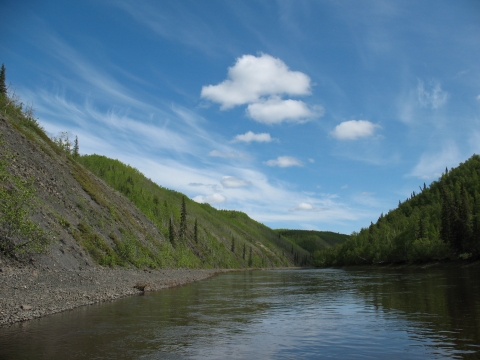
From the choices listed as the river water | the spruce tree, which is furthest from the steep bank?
the spruce tree

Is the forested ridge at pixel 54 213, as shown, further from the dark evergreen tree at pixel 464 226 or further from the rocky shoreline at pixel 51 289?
the dark evergreen tree at pixel 464 226

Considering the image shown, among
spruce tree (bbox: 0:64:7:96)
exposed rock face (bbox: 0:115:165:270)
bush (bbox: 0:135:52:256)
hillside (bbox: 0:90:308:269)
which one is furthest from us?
spruce tree (bbox: 0:64:7:96)

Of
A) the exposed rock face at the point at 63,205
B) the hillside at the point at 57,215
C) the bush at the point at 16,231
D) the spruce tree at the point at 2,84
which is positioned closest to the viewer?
the bush at the point at 16,231

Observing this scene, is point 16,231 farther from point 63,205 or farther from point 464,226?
point 464,226

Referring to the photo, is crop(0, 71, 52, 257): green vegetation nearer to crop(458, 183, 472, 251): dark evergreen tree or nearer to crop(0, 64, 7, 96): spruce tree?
crop(0, 64, 7, 96): spruce tree

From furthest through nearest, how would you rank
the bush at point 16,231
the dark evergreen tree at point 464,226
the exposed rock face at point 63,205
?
the dark evergreen tree at point 464,226, the exposed rock face at point 63,205, the bush at point 16,231

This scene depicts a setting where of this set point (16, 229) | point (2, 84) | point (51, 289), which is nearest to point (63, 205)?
point (16, 229)

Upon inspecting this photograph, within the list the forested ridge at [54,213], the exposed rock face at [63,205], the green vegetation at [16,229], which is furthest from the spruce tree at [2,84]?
the green vegetation at [16,229]

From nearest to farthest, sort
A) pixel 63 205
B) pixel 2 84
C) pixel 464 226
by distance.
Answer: pixel 63 205 < pixel 2 84 < pixel 464 226

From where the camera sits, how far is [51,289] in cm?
3189

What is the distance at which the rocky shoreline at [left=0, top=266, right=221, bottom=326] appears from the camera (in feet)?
82.1

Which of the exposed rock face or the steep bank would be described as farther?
the exposed rock face

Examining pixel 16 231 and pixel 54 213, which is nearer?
pixel 16 231

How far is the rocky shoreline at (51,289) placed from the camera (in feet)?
82.1
